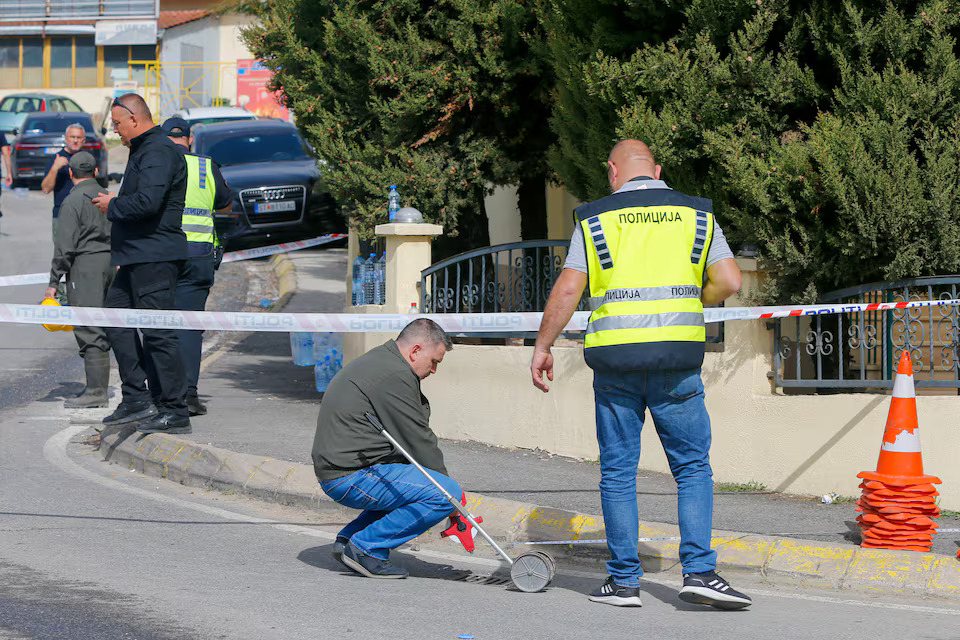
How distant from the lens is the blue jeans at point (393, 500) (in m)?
5.71

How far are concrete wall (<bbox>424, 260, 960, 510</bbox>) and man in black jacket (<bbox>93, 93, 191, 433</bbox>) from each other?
2.20 m

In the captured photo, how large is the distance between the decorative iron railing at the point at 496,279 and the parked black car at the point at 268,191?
8374 millimetres

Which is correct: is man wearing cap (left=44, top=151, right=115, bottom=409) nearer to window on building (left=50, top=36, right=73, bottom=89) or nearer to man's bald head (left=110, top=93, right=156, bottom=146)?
man's bald head (left=110, top=93, right=156, bottom=146)

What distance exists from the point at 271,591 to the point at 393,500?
2.19 feet

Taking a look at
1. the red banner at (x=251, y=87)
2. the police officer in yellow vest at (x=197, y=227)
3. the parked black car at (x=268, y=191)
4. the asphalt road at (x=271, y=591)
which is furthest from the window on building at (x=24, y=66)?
the asphalt road at (x=271, y=591)

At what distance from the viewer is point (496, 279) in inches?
364

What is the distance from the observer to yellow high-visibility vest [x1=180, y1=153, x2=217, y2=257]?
903 centimetres

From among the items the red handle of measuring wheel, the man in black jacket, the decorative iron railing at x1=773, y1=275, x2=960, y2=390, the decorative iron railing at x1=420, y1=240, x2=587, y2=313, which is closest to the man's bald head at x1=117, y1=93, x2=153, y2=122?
the man in black jacket

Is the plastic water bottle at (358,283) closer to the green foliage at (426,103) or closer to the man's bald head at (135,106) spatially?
the green foliage at (426,103)

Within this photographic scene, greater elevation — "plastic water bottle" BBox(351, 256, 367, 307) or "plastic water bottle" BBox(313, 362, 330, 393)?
"plastic water bottle" BBox(351, 256, 367, 307)

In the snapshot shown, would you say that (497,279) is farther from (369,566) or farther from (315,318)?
(369,566)

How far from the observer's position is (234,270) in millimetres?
18891

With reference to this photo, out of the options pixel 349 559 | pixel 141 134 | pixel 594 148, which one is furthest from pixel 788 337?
pixel 141 134

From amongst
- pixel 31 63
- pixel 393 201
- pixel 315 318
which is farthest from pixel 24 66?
pixel 315 318
